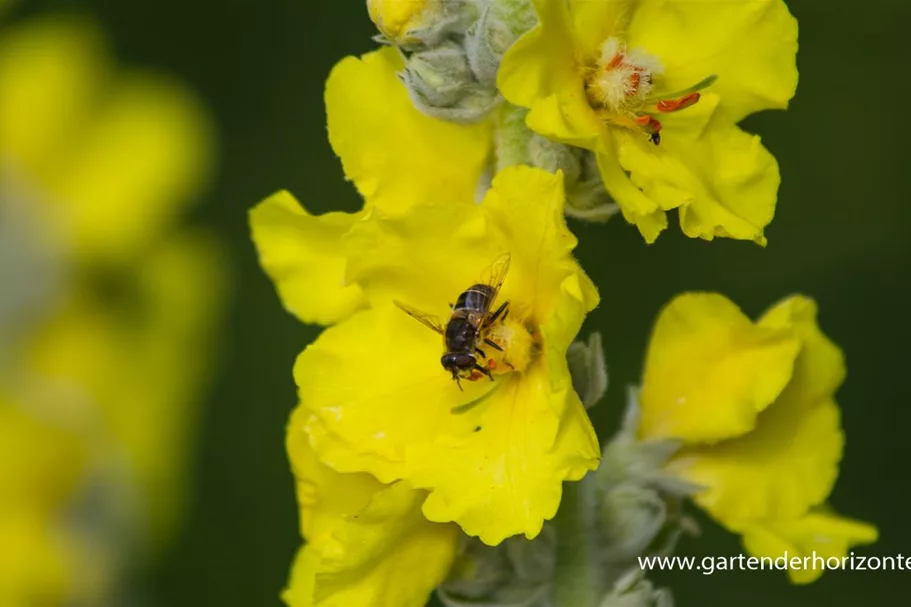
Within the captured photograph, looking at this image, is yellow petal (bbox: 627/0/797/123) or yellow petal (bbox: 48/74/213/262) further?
yellow petal (bbox: 48/74/213/262)

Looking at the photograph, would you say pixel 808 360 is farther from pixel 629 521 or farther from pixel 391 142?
pixel 391 142

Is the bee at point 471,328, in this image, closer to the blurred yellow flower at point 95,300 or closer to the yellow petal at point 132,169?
the blurred yellow flower at point 95,300

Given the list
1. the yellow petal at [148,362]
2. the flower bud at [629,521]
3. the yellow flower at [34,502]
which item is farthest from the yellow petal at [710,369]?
the yellow petal at [148,362]

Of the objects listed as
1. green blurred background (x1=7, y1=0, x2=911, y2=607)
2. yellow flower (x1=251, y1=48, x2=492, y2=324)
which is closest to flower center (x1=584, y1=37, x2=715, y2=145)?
yellow flower (x1=251, y1=48, x2=492, y2=324)

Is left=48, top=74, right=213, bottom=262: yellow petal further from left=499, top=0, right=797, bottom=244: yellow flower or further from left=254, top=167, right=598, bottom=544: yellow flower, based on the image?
left=499, top=0, right=797, bottom=244: yellow flower

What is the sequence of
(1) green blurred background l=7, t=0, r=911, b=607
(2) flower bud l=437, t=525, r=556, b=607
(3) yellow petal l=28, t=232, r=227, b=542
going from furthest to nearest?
(1) green blurred background l=7, t=0, r=911, b=607
(3) yellow petal l=28, t=232, r=227, b=542
(2) flower bud l=437, t=525, r=556, b=607

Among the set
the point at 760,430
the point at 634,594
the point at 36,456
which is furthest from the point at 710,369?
the point at 36,456

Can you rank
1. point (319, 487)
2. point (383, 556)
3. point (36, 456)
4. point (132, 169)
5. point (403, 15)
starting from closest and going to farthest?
1. point (403, 15)
2. point (383, 556)
3. point (319, 487)
4. point (36, 456)
5. point (132, 169)
